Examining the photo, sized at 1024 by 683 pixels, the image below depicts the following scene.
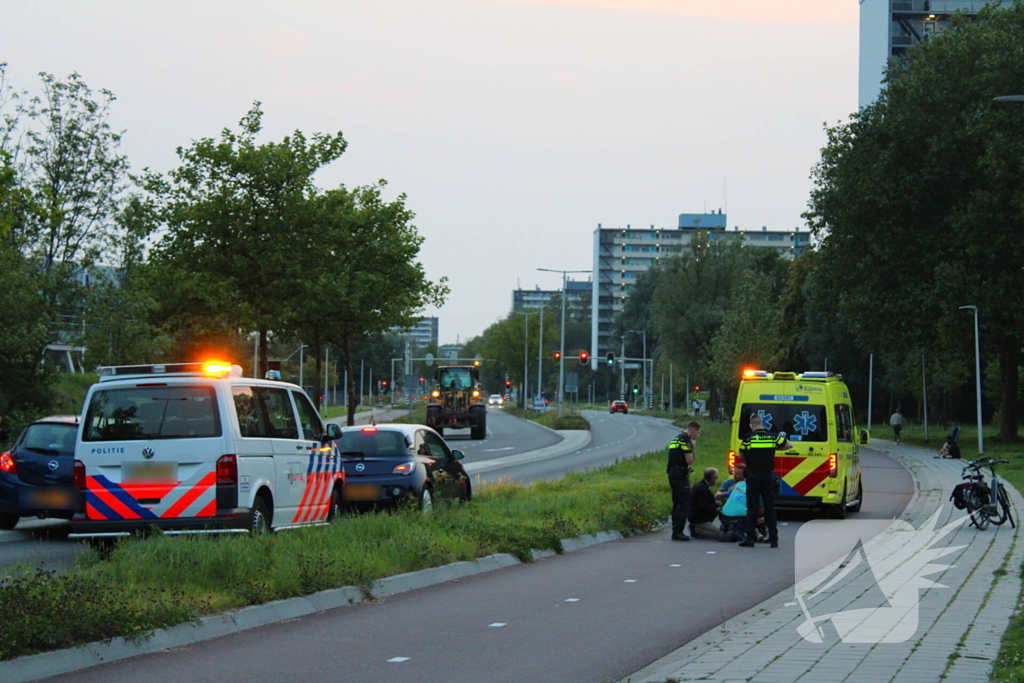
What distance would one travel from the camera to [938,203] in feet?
151

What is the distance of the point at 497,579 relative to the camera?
1180 centimetres

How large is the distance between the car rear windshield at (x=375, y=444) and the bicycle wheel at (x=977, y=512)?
27.0ft

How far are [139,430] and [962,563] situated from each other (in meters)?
8.93

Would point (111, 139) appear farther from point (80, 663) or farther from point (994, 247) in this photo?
point (80, 663)

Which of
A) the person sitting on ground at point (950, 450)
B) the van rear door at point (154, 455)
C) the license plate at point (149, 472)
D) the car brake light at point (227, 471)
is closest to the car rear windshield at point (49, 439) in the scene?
the van rear door at point (154, 455)

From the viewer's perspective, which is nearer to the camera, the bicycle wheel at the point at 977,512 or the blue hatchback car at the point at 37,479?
the blue hatchback car at the point at 37,479

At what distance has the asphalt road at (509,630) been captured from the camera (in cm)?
751

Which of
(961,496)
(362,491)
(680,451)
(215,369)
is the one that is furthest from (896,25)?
(215,369)

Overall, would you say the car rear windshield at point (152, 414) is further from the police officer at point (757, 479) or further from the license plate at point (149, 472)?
the police officer at point (757, 479)

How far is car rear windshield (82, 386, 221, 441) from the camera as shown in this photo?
12.2m

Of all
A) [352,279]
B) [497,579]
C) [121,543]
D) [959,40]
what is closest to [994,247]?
[959,40]

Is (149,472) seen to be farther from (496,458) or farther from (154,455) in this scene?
(496,458)

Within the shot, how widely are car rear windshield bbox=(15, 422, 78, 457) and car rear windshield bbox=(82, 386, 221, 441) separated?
3605mm

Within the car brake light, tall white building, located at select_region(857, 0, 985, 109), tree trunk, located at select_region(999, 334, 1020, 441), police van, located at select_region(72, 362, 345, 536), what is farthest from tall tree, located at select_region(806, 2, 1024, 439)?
tall white building, located at select_region(857, 0, 985, 109)
